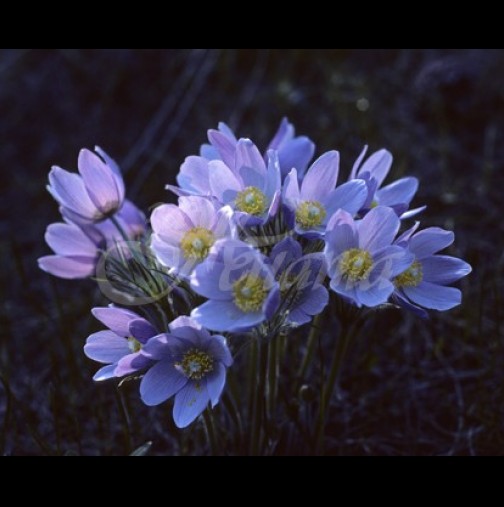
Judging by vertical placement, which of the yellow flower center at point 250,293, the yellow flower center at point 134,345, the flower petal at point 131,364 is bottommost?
the flower petal at point 131,364

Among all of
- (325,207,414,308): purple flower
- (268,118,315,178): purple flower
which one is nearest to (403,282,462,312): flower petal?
(325,207,414,308): purple flower

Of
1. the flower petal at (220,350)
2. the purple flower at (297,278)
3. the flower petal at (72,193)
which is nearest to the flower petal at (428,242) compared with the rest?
the purple flower at (297,278)

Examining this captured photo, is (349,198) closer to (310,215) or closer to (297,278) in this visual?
(310,215)

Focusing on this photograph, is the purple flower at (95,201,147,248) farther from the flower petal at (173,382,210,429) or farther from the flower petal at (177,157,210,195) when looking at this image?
the flower petal at (173,382,210,429)

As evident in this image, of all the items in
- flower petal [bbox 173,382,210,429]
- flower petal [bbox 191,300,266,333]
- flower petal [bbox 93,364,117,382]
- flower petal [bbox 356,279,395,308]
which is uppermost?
flower petal [bbox 356,279,395,308]

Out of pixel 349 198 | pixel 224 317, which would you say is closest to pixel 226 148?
pixel 349 198

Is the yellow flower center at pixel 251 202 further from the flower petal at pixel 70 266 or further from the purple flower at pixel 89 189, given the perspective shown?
the flower petal at pixel 70 266

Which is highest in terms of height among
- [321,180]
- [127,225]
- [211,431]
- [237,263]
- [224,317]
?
[321,180]
